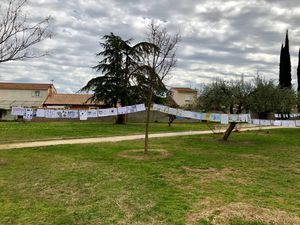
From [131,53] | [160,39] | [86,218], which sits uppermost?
[131,53]

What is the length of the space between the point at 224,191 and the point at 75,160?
18.2 feet

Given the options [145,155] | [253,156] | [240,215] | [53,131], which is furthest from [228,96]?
[240,215]

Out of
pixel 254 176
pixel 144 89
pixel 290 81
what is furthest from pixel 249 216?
pixel 290 81

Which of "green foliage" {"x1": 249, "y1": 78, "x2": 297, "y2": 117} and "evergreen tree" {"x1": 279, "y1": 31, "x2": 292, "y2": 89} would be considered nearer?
"green foliage" {"x1": 249, "y1": 78, "x2": 297, "y2": 117}

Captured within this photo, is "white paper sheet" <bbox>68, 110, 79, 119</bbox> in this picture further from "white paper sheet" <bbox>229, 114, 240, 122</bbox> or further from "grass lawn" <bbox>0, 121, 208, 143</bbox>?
"white paper sheet" <bbox>229, 114, 240, 122</bbox>

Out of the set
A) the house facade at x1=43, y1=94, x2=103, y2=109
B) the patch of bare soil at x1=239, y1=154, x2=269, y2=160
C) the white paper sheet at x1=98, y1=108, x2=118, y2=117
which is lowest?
the patch of bare soil at x1=239, y1=154, x2=269, y2=160

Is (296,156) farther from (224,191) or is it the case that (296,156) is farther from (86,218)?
(86,218)

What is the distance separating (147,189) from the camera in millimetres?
7203

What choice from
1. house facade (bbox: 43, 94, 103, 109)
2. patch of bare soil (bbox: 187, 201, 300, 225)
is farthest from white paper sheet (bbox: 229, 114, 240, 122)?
house facade (bbox: 43, 94, 103, 109)

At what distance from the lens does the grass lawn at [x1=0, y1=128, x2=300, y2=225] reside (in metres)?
5.52

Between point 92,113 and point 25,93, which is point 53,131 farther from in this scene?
point 25,93

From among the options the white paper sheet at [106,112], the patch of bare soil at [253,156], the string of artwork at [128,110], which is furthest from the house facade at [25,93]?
the patch of bare soil at [253,156]

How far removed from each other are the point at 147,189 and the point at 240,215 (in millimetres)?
2274

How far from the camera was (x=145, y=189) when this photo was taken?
23.6 ft
